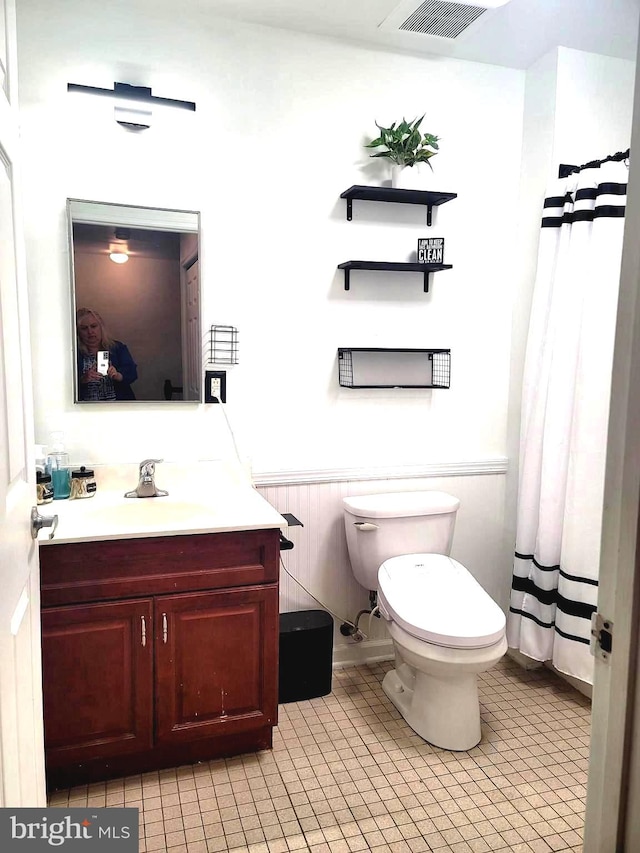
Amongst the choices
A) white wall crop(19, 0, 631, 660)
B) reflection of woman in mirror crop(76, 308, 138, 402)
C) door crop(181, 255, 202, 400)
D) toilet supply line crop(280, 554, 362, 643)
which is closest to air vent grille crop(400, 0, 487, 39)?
white wall crop(19, 0, 631, 660)

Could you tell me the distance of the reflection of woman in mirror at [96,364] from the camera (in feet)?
7.57

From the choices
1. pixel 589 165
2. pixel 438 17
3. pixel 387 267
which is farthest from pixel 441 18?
pixel 387 267

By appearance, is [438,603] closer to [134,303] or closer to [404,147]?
[134,303]

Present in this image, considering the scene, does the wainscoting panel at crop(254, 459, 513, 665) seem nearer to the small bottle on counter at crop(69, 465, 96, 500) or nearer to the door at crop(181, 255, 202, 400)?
the door at crop(181, 255, 202, 400)

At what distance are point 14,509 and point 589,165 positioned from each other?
7.76 feet

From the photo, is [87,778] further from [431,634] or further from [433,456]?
[433,456]

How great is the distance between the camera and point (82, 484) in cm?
223

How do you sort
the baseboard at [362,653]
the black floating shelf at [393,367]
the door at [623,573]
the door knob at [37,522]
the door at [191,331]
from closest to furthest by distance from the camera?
the door at [623,573] < the door knob at [37,522] < the door at [191,331] < the black floating shelf at [393,367] < the baseboard at [362,653]

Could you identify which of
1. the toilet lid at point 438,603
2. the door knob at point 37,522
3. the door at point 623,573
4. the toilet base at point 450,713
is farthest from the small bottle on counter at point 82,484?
the door at point 623,573

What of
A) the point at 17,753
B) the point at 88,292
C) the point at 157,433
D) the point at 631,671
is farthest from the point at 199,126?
the point at 631,671

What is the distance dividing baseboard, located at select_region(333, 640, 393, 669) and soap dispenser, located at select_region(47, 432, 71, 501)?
1366mm

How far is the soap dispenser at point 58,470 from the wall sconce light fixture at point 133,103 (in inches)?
45.9

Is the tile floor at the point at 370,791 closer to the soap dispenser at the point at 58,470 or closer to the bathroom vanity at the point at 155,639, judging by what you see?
the bathroom vanity at the point at 155,639

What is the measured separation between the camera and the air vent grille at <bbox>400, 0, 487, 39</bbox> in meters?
2.20
